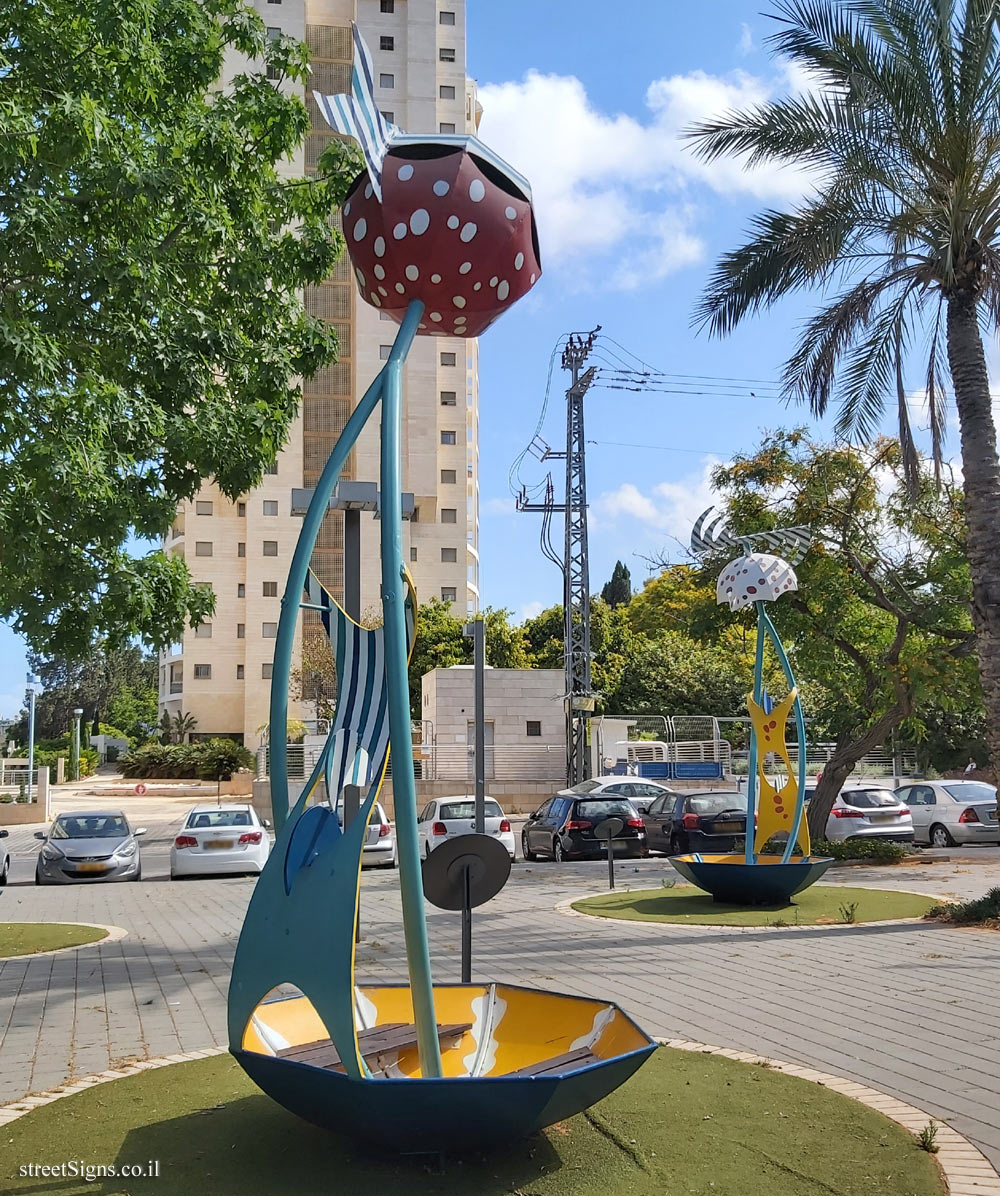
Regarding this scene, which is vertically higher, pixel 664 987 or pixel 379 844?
pixel 664 987

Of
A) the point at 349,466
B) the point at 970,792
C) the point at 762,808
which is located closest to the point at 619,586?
the point at 349,466

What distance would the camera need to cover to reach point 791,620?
19.9 meters

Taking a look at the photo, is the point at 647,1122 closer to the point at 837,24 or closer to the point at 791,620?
the point at 837,24

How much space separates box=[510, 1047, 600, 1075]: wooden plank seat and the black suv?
1571cm

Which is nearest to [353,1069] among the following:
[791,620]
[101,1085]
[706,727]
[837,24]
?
[101,1085]

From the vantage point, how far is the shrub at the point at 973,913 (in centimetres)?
1155

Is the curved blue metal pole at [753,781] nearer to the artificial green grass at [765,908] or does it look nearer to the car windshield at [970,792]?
the artificial green grass at [765,908]

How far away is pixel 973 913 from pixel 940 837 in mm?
13310

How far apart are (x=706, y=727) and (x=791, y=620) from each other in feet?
78.5

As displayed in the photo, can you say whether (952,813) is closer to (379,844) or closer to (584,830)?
(584,830)

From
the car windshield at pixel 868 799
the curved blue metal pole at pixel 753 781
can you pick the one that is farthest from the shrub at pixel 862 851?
the curved blue metal pole at pixel 753 781

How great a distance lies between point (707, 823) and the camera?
20.1 m

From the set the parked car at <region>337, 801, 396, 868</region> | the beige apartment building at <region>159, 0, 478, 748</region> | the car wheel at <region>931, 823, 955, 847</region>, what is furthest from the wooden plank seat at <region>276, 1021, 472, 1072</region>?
the beige apartment building at <region>159, 0, 478, 748</region>

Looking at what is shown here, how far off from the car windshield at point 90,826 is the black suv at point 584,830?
7.49 meters
